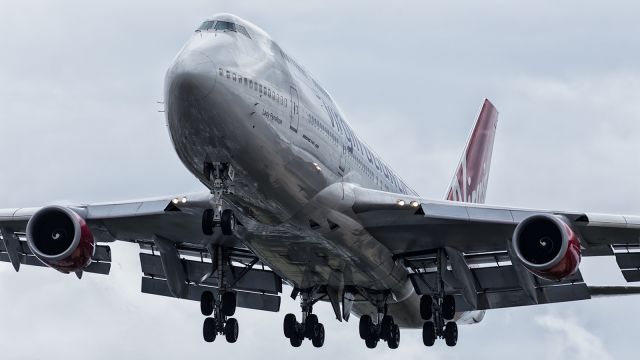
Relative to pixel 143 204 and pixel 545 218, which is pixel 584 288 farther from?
pixel 143 204

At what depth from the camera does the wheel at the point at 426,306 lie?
37156 millimetres

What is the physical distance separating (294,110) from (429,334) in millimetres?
10468

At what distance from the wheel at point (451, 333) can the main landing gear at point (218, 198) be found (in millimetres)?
11046

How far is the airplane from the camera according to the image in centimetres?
2830

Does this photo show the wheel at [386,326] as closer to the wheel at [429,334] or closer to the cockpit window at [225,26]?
the wheel at [429,334]

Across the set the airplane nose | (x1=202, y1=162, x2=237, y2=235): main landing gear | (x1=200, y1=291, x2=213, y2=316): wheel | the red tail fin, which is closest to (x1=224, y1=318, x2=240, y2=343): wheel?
(x1=200, y1=291, x2=213, y2=316): wheel

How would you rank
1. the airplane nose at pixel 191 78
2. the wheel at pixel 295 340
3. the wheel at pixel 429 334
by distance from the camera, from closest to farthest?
the airplane nose at pixel 191 78, the wheel at pixel 429 334, the wheel at pixel 295 340

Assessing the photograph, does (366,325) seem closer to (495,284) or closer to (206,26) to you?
(495,284)

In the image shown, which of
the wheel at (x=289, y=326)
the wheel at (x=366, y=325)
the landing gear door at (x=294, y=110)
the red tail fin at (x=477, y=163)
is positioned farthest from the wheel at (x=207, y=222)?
the red tail fin at (x=477, y=163)

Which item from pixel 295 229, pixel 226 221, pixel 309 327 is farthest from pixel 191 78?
pixel 309 327

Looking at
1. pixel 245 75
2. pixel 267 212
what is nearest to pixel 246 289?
pixel 267 212

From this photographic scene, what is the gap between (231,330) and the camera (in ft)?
118

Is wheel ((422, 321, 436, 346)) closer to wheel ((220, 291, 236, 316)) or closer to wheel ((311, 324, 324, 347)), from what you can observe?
wheel ((311, 324, 324, 347))

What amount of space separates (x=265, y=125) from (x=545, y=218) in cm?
788
